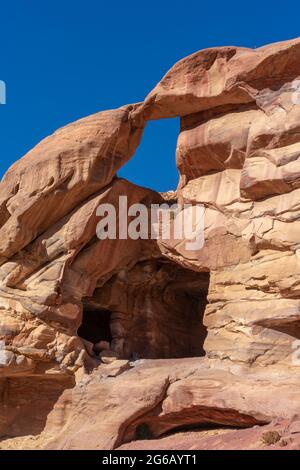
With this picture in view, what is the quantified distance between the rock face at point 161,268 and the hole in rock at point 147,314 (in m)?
0.06

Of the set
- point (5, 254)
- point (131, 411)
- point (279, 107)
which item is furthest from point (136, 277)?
point (279, 107)

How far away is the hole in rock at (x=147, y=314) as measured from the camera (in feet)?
55.5

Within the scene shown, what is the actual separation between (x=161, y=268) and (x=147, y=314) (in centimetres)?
142

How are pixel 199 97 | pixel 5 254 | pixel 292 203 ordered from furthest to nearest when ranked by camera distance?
pixel 5 254 → pixel 199 97 → pixel 292 203

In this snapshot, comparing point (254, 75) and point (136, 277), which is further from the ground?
point (254, 75)

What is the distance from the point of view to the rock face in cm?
1238

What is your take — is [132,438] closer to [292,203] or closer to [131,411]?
[131,411]

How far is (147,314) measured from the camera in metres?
17.6

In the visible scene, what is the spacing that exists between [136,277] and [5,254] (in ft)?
12.8

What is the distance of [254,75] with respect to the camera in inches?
526

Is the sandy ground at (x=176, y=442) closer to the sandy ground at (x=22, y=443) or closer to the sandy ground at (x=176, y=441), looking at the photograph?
the sandy ground at (x=176, y=441)
